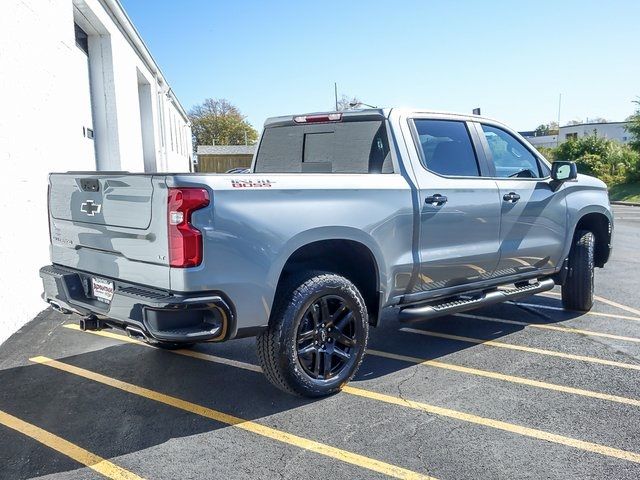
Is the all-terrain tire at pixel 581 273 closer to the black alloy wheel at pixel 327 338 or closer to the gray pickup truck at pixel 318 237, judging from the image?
the gray pickup truck at pixel 318 237

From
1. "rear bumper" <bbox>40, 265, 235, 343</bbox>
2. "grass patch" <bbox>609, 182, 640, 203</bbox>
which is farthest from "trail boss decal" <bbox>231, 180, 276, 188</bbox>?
"grass patch" <bbox>609, 182, 640, 203</bbox>

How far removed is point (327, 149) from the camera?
482 centimetres

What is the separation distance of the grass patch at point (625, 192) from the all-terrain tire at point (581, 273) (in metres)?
22.7

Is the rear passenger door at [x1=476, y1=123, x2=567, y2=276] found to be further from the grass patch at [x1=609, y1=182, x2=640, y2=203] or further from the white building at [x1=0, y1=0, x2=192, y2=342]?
the grass patch at [x1=609, y1=182, x2=640, y2=203]

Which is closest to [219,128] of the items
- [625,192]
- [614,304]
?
[625,192]

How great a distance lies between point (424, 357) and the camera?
4707mm

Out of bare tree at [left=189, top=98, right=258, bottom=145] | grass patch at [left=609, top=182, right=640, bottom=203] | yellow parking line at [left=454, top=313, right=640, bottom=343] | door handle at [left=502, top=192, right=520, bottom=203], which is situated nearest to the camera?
door handle at [left=502, top=192, right=520, bottom=203]

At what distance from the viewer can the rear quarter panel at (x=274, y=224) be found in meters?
3.11

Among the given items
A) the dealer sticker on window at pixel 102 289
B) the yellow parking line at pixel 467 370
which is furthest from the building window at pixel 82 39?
the dealer sticker on window at pixel 102 289

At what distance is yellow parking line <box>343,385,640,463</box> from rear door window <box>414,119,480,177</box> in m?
1.87

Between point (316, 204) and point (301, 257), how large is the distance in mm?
450

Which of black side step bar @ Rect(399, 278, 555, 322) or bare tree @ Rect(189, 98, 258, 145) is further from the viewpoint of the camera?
bare tree @ Rect(189, 98, 258, 145)

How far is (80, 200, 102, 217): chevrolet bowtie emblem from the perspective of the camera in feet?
11.8

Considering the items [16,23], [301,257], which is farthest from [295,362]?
[16,23]
